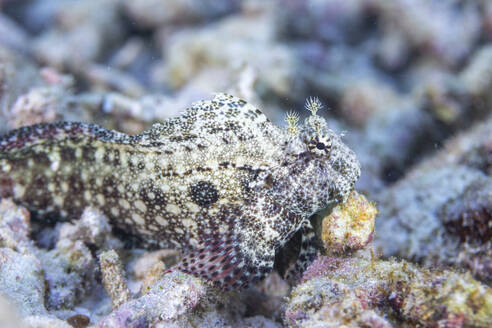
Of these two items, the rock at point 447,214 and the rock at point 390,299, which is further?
the rock at point 447,214

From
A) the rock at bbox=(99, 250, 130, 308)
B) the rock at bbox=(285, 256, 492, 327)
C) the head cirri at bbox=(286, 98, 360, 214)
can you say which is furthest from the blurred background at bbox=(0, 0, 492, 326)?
the rock at bbox=(99, 250, 130, 308)

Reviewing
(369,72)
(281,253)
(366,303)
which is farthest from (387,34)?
(366,303)

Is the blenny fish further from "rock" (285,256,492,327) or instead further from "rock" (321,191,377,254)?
"rock" (285,256,492,327)

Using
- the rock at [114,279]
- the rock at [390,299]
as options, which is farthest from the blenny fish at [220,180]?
the rock at [390,299]

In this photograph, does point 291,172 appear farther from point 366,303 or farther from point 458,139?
point 458,139

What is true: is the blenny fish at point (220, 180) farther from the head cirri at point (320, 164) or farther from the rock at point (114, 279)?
the rock at point (114, 279)

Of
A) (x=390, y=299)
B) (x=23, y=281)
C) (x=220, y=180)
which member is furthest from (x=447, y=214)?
(x=23, y=281)

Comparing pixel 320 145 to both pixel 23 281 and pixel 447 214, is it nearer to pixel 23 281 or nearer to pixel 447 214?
pixel 447 214
